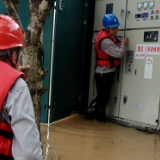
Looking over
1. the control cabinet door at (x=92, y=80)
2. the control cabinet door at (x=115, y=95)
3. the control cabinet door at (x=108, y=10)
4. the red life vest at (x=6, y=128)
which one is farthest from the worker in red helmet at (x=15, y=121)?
the control cabinet door at (x=92, y=80)

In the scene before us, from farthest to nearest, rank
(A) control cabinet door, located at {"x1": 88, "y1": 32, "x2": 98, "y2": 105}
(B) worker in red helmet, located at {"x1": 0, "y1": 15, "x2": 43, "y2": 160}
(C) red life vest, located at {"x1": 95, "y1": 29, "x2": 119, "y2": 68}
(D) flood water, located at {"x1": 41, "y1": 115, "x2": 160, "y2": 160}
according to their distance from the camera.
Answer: (A) control cabinet door, located at {"x1": 88, "y1": 32, "x2": 98, "y2": 105} < (C) red life vest, located at {"x1": 95, "y1": 29, "x2": 119, "y2": 68} < (D) flood water, located at {"x1": 41, "y1": 115, "x2": 160, "y2": 160} < (B) worker in red helmet, located at {"x1": 0, "y1": 15, "x2": 43, "y2": 160}

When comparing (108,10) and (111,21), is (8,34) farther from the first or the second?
(108,10)

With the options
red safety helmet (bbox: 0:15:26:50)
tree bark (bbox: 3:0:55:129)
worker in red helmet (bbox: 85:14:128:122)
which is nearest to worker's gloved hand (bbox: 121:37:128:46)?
worker in red helmet (bbox: 85:14:128:122)

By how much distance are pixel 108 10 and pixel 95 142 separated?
2501mm

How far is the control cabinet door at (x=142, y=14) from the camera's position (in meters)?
3.82

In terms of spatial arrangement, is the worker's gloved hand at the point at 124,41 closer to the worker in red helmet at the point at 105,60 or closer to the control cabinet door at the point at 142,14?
the worker in red helmet at the point at 105,60

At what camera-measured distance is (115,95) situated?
14.4 feet

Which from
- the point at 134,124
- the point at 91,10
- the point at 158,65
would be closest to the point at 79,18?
the point at 91,10

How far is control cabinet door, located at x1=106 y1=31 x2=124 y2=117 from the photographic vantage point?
14.1ft

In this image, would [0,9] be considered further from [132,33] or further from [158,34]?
[158,34]

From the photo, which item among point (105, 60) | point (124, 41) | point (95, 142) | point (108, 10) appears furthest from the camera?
point (108, 10)

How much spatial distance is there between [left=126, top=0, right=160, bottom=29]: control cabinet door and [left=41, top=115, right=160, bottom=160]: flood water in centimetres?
184

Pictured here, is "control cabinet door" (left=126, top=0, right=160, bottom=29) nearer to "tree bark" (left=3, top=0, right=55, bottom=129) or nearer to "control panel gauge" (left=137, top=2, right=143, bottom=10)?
"control panel gauge" (left=137, top=2, right=143, bottom=10)

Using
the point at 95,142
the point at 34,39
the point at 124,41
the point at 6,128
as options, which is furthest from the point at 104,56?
the point at 6,128
